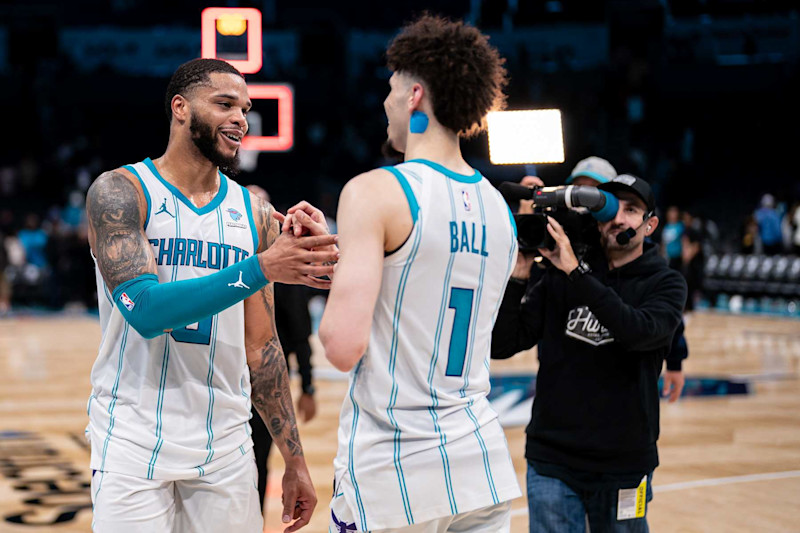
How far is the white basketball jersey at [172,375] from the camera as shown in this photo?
9.09 ft

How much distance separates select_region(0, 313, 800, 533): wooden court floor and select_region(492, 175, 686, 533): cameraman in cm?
202

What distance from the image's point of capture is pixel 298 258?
251 centimetres

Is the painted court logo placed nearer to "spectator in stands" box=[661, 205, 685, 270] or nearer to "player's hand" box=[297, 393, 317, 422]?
"player's hand" box=[297, 393, 317, 422]

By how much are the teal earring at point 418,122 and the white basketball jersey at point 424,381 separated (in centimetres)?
10

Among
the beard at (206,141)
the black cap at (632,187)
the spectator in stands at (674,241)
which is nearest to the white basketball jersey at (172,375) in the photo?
the beard at (206,141)

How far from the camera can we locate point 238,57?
7574 millimetres

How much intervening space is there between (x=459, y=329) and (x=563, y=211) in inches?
51.5

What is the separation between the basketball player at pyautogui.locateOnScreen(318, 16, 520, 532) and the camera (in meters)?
2.16

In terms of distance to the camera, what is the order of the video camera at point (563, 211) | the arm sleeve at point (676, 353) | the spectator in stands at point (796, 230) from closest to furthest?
the video camera at point (563, 211)
the arm sleeve at point (676, 353)
the spectator in stands at point (796, 230)

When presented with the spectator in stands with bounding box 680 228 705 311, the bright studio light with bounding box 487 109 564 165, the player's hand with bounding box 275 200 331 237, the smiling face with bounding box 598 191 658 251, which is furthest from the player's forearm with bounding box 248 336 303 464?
the spectator in stands with bounding box 680 228 705 311

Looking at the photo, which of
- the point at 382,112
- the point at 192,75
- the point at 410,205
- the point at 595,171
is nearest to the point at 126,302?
the point at 192,75

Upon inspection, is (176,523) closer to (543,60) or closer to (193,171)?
(193,171)

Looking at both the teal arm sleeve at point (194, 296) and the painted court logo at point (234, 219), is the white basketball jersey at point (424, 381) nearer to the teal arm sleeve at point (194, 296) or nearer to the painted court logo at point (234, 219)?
the teal arm sleeve at point (194, 296)

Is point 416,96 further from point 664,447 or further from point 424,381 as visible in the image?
point 664,447
